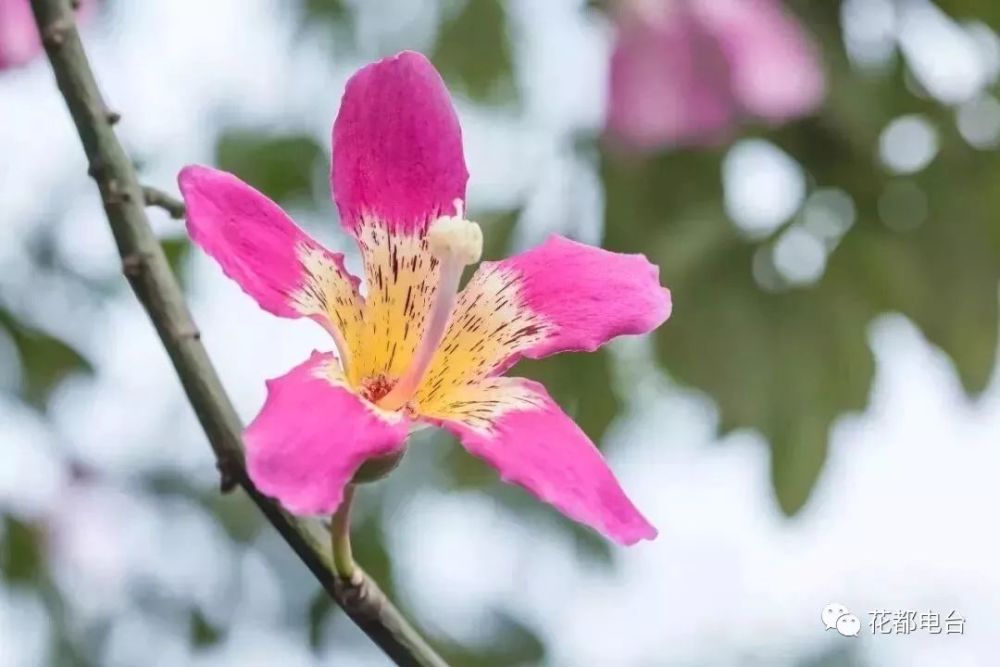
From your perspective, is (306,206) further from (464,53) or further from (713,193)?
(713,193)

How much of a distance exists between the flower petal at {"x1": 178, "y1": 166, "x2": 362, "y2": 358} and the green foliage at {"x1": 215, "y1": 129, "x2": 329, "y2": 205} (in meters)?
0.60

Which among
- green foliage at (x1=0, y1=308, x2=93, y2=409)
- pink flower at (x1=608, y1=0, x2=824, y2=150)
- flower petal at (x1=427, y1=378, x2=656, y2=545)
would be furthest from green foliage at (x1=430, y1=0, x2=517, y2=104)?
flower petal at (x1=427, y1=378, x2=656, y2=545)

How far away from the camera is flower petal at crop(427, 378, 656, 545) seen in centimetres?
31

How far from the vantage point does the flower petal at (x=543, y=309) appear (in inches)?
14.6

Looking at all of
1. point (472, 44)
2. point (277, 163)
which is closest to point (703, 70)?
point (472, 44)

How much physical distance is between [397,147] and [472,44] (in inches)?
21.9

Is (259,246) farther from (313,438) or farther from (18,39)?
(18,39)

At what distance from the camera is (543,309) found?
382 mm

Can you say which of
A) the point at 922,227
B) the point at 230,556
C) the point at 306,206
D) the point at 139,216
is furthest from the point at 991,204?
the point at 230,556

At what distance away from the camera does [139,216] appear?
1.26ft

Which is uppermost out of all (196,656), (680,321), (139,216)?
(139,216)

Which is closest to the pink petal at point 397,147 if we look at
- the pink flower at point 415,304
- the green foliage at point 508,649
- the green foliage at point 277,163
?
the pink flower at point 415,304

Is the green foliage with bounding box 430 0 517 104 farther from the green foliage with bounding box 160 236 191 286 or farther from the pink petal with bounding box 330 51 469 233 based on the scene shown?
the pink petal with bounding box 330 51 469 233

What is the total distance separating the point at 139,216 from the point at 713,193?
53 cm
